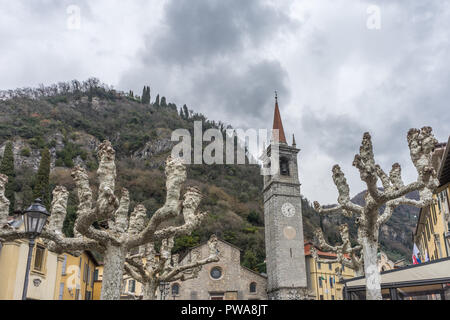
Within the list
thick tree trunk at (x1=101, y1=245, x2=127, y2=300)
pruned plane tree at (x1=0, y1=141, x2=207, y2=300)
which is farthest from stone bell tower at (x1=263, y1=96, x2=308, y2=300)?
thick tree trunk at (x1=101, y1=245, x2=127, y2=300)

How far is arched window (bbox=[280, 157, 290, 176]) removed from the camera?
41.5m

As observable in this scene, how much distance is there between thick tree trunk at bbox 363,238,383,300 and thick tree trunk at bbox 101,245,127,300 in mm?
7195

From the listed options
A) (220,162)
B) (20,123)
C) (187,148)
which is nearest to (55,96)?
(20,123)

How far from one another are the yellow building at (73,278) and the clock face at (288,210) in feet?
67.7

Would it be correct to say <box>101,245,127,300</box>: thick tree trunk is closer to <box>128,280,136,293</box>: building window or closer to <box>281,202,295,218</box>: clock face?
<box>128,280,136,293</box>: building window

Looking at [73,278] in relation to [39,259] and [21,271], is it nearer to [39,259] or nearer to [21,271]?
[39,259]

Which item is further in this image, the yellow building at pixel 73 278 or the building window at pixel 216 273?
the building window at pixel 216 273

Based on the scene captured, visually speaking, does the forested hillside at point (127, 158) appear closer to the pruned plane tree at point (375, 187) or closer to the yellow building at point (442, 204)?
the yellow building at point (442, 204)

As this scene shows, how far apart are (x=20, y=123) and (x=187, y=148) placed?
42906 millimetres

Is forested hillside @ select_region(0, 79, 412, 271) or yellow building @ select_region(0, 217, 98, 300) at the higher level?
forested hillside @ select_region(0, 79, 412, 271)

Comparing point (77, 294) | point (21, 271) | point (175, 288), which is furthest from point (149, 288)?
point (175, 288)

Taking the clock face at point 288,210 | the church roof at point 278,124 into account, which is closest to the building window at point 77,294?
the clock face at point 288,210

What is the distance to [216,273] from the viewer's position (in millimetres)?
39594

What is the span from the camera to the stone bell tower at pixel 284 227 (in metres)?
36.7
